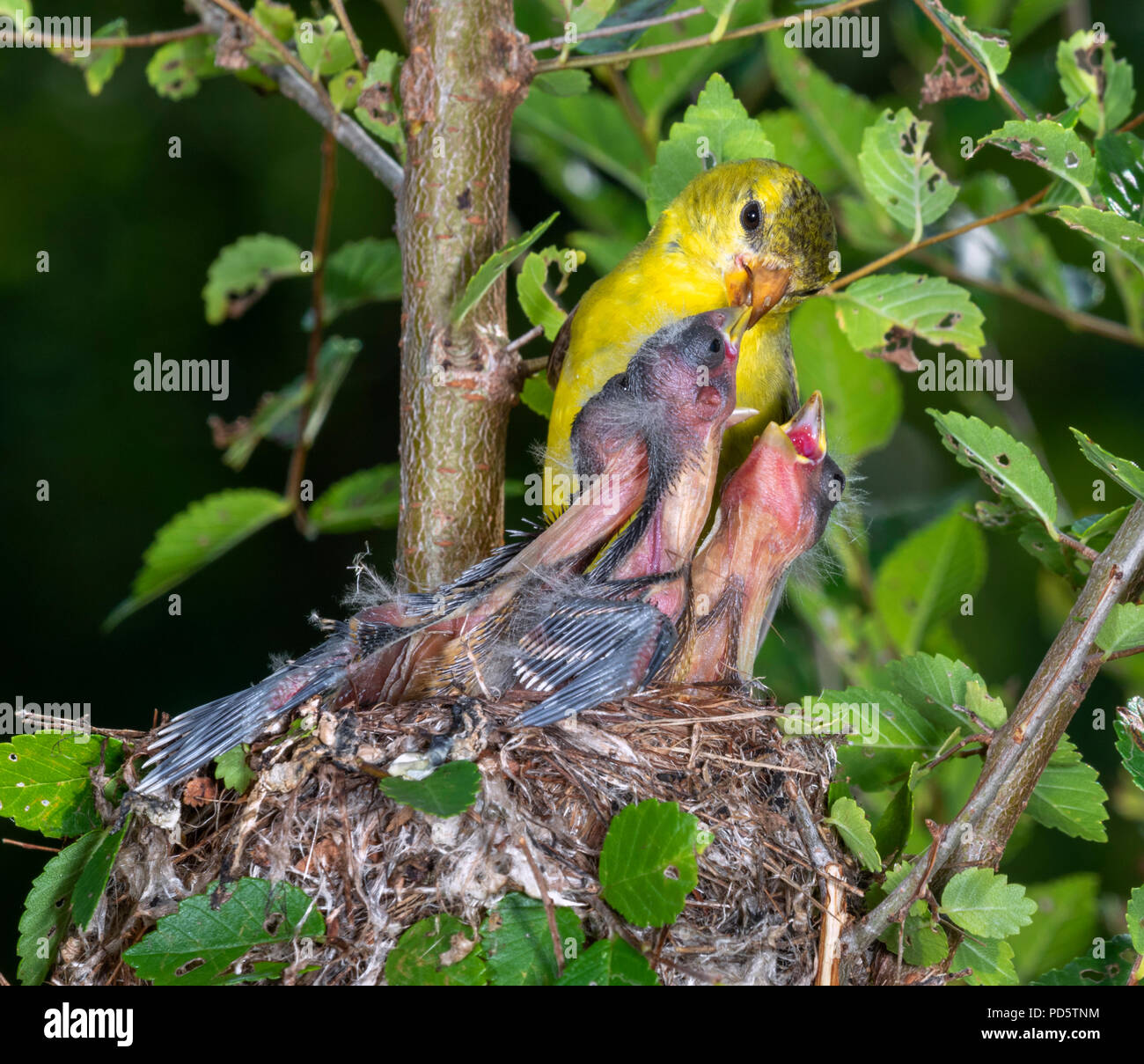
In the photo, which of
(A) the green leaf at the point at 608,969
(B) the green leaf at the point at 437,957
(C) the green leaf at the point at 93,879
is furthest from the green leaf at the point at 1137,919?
(C) the green leaf at the point at 93,879

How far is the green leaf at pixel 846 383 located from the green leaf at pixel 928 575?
0.18 meters

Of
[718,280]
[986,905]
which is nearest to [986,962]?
[986,905]

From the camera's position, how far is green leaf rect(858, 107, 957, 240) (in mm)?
1555

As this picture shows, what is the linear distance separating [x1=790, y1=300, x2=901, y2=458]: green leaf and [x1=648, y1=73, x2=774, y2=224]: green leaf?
0.37 m

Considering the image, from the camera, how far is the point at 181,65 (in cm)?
189

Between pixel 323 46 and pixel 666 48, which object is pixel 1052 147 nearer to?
pixel 666 48

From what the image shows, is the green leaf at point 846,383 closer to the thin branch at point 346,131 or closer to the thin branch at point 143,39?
the thin branch at point 346,131

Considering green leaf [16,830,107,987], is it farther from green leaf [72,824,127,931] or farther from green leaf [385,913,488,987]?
green leaf [385,913,488,987]

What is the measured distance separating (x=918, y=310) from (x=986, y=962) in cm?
84

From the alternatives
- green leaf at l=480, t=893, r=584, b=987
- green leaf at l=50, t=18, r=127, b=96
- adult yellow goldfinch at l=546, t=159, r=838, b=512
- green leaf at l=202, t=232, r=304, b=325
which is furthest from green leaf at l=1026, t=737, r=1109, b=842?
green leaf at l=50, t=18, r=127, b=96

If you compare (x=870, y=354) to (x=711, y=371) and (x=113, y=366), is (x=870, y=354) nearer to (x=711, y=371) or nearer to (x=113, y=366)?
(x=711, y=371)

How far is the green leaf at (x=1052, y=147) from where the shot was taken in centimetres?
124

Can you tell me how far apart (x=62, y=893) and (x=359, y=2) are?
2522mm

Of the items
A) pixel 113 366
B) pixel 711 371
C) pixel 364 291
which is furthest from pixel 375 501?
pixel 113 366
